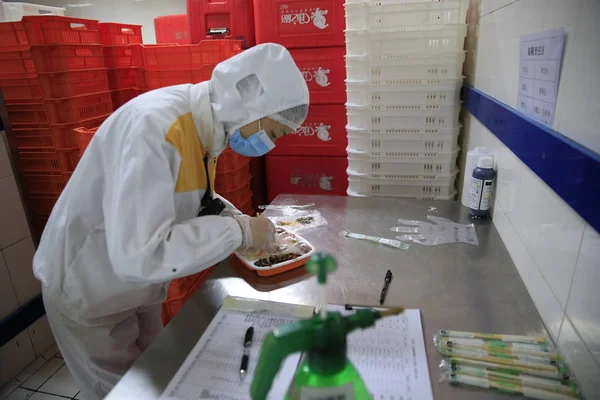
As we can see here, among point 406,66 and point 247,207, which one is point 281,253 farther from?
point 247,207

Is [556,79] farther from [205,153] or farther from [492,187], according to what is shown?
[205,153]

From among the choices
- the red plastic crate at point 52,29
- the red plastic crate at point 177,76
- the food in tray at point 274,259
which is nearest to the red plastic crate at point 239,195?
the red plastic crate at point 177,76

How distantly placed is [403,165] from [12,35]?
2.13 m

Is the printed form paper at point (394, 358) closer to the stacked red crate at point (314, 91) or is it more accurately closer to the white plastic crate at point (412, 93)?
the white plastic crate at point (412, 93)

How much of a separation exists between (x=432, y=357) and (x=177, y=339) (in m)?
0.56

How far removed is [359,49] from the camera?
1970 millimetres

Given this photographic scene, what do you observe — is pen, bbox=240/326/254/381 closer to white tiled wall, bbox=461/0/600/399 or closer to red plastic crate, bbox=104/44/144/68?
white tiled wall, bbox=461/0/600/399

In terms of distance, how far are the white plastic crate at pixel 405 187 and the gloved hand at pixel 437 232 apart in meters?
0.46

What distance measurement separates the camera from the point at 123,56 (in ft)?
8.82

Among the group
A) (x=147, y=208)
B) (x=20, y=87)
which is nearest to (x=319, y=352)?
(x=147, y=208)

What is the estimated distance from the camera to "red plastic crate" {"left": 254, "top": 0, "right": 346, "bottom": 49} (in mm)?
2490

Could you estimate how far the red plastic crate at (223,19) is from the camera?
2.78 meters

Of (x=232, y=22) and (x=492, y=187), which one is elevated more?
(x=232, y=22)

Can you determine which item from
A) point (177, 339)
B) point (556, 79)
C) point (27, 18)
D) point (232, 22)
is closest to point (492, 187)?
point (556, 79)
